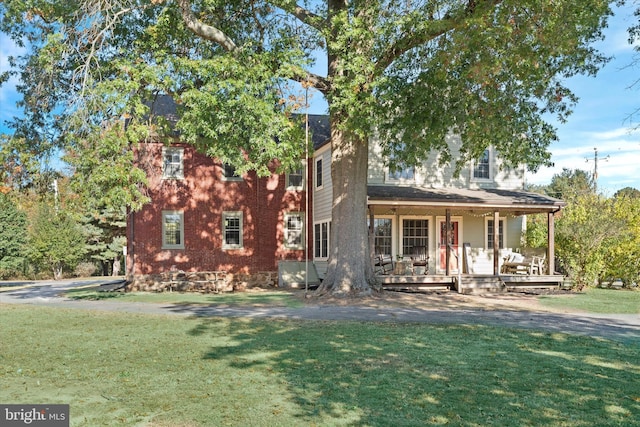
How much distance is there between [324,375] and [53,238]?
104 feet

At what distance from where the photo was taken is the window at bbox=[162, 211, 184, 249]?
896 inches

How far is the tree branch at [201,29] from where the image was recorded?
14.1 meters

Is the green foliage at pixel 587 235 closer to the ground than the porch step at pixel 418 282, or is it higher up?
higher up

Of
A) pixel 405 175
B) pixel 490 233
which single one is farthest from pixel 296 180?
pixel 490 233

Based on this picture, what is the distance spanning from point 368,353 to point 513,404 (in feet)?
9.30

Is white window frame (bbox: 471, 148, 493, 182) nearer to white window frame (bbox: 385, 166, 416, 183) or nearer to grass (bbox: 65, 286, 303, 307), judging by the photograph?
white window frame (bbox: 385, 166, 416, 183)

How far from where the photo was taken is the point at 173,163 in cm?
2294

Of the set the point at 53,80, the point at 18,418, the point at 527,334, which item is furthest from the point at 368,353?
the point at 53,80

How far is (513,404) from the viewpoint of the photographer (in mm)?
5547

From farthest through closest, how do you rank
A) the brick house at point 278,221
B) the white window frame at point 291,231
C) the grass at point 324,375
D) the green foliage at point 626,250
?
the white window frame at point 291,231, the brick house at point 278,221, the green foliage at point 626,250, the grass at point 324,375

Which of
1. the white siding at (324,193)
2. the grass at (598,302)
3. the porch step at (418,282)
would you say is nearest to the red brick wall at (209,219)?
the white siding at (324,193)

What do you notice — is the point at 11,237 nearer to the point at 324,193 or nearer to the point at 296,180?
the point at 296,180

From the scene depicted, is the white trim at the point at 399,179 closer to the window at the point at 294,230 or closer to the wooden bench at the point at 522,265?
the window at the point at 294,230

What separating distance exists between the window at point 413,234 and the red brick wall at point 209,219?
14.7 ft
